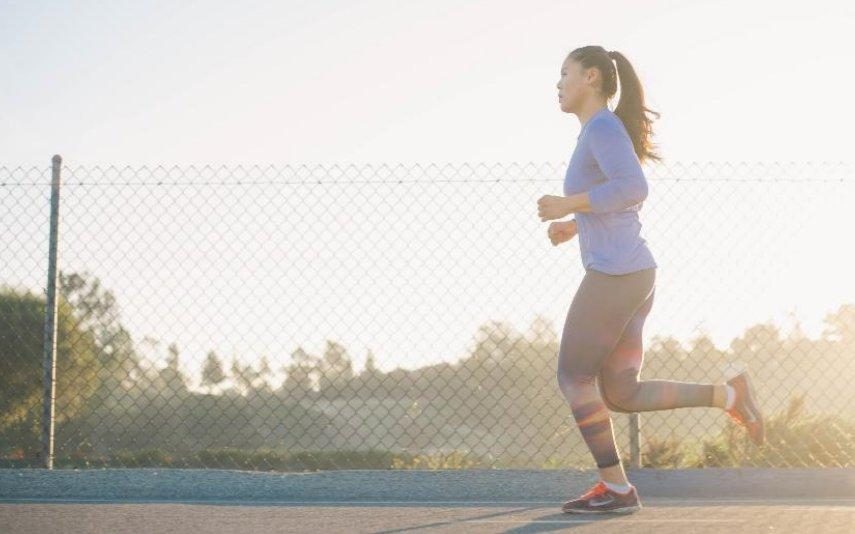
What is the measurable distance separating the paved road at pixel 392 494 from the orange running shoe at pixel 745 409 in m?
0.32

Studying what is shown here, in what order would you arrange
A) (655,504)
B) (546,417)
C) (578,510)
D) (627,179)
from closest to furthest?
(627,179) < (578,510) < (655,504) < (546,417)

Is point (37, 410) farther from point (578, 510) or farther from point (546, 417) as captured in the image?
point (578, 510)

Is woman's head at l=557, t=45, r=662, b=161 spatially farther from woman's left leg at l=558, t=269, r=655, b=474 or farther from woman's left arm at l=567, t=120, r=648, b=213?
woman's left leg at l=558, t=269, r=655, b=474

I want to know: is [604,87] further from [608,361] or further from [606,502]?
[606,502]

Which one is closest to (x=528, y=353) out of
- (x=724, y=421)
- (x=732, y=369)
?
(x=724, y=421)

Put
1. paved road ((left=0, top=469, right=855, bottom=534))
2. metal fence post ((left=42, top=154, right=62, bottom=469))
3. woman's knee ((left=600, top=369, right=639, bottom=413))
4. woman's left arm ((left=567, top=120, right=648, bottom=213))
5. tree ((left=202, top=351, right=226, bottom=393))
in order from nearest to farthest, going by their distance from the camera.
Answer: woman's left arm ((left=567, top=120, right=648, bottom=213)) < woman's knee ((left=600, top=369, right=639, bottom=413)) < paved road ((left=0, top=469, right=855, bottom=534)) < metal fence post ((left=42, top=154, right=62, bottom=469)) < tree ((left=202, top=351, right=226, bottom=393))

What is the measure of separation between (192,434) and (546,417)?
81.0 inches

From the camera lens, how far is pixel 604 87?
13.4ft

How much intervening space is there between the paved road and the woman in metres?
0.38

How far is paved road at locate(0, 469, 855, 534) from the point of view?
421cm

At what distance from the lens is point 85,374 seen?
21.2 ft

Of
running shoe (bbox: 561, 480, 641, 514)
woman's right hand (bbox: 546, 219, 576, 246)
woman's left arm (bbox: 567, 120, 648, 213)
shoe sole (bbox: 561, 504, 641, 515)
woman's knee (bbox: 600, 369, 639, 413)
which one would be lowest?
shoe sole (bbox: 561, 504, 641, 515)

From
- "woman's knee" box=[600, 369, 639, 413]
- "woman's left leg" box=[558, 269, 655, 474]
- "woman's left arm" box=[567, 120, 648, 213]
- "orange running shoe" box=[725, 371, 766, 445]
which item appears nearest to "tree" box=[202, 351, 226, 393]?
"woman's left leg" box=[558, 269, 655, 474]

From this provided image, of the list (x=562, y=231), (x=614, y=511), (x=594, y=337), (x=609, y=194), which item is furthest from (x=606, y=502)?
(x=609, y=194)
